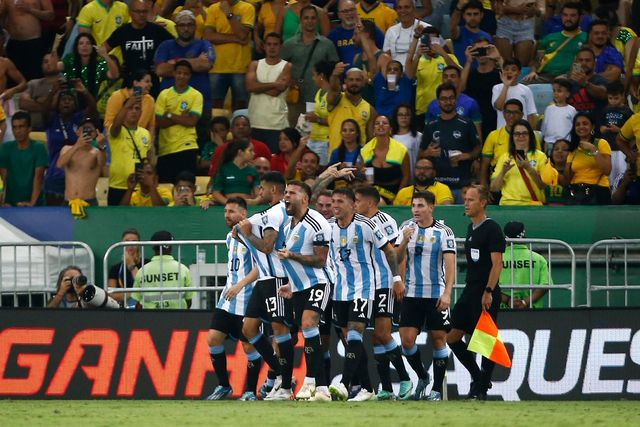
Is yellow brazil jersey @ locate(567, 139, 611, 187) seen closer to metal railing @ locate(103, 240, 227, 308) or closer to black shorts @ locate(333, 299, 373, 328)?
metal railing @ locate(103, 240, 227, 308)

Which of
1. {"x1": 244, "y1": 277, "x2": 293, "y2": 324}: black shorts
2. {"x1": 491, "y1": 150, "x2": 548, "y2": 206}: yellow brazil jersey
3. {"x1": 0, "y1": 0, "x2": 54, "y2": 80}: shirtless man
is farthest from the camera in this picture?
{"x1": 0, "y1": 0, "x2": 54, "y2": 80}: shirtless man

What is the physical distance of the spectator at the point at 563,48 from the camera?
21344mm

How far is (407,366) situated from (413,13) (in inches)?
239

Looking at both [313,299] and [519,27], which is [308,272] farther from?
[519,27]

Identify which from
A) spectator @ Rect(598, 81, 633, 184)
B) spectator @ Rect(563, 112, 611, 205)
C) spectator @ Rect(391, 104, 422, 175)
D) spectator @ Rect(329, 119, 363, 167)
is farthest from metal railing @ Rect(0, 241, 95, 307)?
spectator @ Rect(598, 81, 633, 184)

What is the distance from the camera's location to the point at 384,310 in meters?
15.4

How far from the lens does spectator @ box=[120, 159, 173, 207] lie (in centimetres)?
1964

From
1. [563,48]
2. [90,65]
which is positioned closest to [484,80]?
[563,48]

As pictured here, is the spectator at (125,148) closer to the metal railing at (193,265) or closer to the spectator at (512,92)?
the metal railing at (193,265)

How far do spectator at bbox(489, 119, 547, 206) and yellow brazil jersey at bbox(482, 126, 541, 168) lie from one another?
45 centimetres

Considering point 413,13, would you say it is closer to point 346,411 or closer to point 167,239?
point 167,239

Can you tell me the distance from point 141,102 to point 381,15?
416 centimetres

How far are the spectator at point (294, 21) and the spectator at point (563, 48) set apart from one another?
3.17m

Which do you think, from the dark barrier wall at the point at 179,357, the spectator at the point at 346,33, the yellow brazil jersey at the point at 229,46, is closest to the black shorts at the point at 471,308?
the dark barrier wall at the point at 179,357
